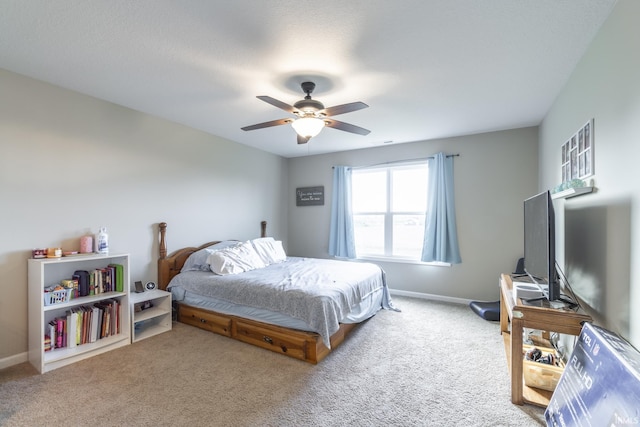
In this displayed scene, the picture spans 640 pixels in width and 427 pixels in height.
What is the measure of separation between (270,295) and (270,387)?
776 millimetres

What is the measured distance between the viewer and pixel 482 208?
392 centimetres

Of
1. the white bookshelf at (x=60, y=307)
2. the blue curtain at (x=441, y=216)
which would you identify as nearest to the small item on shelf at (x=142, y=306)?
the white bookshelf at (x=60, y=307)

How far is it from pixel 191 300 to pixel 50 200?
162 centimetres

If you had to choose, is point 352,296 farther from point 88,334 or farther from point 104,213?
point 104,213

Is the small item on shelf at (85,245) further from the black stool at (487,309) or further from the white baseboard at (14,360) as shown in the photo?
the black stool at (487,309)

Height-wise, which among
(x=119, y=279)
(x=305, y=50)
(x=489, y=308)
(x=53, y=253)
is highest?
(x=305, y=50)

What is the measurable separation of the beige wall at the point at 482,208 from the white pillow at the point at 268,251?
1795 mm

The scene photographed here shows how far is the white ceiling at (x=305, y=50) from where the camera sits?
159cm

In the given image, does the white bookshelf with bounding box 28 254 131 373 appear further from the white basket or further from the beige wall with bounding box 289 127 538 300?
the beige wall with bounding box 289 127 538 300

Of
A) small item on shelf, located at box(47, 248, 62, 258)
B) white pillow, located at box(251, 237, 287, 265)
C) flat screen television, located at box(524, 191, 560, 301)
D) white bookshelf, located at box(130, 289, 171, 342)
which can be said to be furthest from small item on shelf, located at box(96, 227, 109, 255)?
flat screen television, located at box(524, 191, 560, 301)

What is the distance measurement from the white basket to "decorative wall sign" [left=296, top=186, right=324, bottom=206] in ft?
11.7

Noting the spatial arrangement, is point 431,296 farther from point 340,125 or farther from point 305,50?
point 305,50

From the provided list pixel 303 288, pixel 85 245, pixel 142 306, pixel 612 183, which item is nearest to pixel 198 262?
pixel 142 306

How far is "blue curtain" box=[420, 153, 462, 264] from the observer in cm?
404
